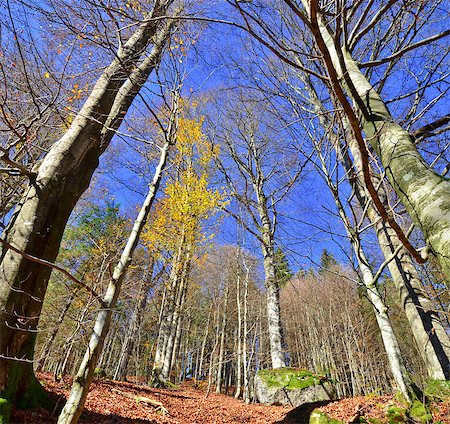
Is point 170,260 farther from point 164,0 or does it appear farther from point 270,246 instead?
point 164,0

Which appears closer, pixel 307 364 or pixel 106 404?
pixel 106 404

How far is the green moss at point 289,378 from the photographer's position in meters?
6.64

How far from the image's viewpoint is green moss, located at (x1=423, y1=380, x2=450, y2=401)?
3037mm

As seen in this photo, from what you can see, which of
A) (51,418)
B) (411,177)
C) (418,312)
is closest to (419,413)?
(418,312)

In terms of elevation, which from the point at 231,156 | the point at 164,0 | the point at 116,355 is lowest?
the point at 116,355

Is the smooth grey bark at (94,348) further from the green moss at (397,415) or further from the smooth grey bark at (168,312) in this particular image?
the smooth grey bark at (168,312)

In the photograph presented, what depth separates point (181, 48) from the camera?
3592 millimetres

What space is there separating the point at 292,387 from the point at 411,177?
22.7 feet

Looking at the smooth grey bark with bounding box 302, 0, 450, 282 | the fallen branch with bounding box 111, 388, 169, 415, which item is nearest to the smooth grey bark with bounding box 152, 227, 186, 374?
the fallen branch with bounding box 111, 388, 169, 415

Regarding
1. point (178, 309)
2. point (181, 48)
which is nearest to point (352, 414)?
point (181, 48)

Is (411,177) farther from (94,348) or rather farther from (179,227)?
(179,227)

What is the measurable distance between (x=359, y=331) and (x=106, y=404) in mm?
18257

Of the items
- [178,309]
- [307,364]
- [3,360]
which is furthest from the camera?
[307,364]

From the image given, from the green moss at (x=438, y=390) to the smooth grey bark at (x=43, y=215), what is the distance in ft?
14.0
